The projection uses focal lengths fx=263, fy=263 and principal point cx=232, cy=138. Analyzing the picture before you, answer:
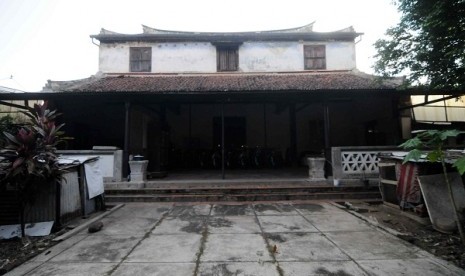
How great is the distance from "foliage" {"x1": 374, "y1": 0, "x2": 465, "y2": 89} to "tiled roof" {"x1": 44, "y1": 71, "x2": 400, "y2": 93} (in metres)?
1.55

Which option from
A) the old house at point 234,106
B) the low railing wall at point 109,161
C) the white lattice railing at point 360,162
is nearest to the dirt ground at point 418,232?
the white lattice railing at point 360,162

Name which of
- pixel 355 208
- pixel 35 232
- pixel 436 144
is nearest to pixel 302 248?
pixel 436 144

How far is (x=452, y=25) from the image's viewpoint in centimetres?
591

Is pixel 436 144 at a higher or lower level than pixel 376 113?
lower

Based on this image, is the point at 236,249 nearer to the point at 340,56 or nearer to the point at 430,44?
the point at 430,44

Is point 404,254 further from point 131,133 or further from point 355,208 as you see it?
point 131,133

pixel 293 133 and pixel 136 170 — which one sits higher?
pixel 293 133

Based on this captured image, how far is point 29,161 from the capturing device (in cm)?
432

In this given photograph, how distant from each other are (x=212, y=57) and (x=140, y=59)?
143 inches

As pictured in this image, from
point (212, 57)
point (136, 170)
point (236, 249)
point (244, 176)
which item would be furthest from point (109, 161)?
point (212, 57)

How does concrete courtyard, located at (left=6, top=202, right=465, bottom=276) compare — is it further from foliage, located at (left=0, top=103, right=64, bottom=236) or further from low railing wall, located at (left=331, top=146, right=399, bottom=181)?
low railing wall, located at (left=331, top=146, right=399, bottom=181)

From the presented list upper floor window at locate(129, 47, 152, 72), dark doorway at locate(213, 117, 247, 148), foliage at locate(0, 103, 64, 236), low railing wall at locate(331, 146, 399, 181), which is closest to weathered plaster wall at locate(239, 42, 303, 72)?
dark doorway at locate(213, 117, 247, 148)

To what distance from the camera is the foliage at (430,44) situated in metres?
5.83

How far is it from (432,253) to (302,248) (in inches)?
70.3
